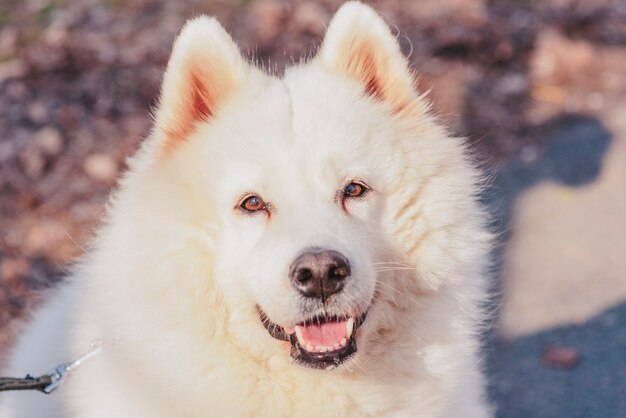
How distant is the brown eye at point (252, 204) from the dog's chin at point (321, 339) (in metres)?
0.38

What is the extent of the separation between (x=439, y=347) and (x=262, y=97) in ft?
3.95

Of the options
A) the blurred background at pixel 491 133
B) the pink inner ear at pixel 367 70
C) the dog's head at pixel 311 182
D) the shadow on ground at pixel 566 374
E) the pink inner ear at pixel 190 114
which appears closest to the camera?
the dog's head at pixel 311 182

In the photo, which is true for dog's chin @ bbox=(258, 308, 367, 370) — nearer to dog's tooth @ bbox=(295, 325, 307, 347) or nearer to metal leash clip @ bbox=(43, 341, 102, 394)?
dog's tooth @ bbox=(295, 325, 307, 347)

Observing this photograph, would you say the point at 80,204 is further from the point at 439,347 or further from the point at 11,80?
the point at 439,347

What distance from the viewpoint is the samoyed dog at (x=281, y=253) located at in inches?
116

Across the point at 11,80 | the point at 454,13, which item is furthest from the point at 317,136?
the point at 454,13

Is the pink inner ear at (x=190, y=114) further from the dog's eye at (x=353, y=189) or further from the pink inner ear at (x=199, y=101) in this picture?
the dog's eye at (x=353, y=189)

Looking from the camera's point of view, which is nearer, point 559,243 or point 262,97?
point 262,97

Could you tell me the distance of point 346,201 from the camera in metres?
3.10

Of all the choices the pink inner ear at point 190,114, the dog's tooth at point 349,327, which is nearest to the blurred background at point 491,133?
the pink inner ear at point 190,114

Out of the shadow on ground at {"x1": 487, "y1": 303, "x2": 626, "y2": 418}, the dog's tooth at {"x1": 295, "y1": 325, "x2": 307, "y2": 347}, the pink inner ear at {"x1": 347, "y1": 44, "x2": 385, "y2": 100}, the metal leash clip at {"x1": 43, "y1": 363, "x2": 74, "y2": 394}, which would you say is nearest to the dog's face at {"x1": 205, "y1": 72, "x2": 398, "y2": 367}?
the dog's tooth at {"x1": 295, "y1": 325, "x2": 307, "y2": 347}

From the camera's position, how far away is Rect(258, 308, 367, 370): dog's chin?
9.49ft

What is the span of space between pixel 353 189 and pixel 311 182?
6.7 inches

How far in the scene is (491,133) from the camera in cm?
719
